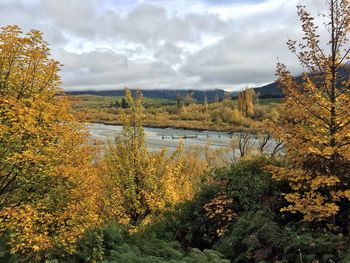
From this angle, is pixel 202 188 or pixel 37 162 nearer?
pixel 37 162

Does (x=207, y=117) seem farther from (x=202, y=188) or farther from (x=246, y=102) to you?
(x=202, y=188)

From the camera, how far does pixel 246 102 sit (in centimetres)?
11031

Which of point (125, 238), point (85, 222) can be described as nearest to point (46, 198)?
point (85, 222)

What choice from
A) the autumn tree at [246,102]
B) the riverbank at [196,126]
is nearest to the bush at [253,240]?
the riverbank at [196,126]

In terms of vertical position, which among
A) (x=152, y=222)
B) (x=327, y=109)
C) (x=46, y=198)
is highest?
(x=327, y=109)

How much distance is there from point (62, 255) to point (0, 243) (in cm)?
233

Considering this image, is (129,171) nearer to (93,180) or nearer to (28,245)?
(93,180)

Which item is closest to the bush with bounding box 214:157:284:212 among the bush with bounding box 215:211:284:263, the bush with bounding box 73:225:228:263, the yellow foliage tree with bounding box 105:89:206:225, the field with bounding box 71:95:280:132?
the bush with bounding box 215:211:284:263

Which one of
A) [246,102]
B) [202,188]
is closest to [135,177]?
[202,188]

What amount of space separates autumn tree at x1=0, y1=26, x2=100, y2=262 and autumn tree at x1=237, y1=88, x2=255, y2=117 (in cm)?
9729

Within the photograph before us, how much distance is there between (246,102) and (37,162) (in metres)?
102

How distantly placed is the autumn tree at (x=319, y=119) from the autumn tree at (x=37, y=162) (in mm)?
7238

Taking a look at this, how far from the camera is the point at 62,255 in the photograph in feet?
37.6

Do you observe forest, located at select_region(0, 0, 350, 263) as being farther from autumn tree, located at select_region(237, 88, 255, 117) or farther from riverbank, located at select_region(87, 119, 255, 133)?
Answer: autumn tree, located at select_region(237, 88, 255, 117)
